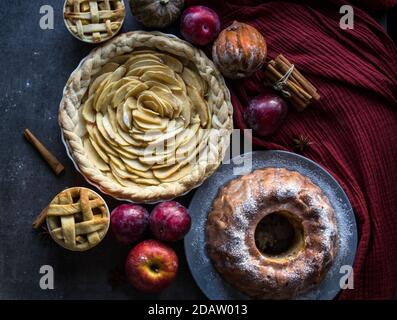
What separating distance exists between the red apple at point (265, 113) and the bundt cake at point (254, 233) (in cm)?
15

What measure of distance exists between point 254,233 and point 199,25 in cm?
69

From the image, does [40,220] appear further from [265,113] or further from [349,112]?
[349,112]

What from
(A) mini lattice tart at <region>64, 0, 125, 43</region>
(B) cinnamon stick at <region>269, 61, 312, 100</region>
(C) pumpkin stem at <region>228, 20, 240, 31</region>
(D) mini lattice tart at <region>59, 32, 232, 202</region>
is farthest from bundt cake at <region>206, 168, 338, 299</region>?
(A) mini lattice tart at <region>64, 0, 125, 43</region>

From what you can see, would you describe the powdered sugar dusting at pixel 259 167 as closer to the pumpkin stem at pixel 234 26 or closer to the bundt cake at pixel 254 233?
the bundt cake at pixel 254 233

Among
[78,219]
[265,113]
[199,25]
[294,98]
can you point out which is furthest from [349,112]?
[78,219]

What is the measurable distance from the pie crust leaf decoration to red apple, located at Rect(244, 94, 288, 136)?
552mm

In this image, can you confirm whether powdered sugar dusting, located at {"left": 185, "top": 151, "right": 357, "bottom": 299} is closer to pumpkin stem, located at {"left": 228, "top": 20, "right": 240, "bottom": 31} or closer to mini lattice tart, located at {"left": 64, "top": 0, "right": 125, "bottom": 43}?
pumpkin stem, located at {"left": 228, "top": 20, "right": 240, "bottom": 31}

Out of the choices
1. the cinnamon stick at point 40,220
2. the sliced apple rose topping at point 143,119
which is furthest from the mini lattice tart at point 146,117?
the cinnamon stick at point 40,220

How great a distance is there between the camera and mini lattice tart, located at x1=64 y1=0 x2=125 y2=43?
173cm

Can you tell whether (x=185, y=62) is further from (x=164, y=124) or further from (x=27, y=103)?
(x=27, y=103)

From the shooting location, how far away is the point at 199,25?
177 centimetres

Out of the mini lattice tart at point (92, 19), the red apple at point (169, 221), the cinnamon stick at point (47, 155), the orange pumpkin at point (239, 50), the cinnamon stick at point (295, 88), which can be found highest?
the mini lattice tart at point (92, 19)

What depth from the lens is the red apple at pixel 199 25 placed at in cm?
177
